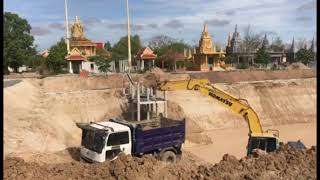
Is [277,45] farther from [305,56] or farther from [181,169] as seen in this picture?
[181,169]

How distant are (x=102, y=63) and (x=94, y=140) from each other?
33.8 metres

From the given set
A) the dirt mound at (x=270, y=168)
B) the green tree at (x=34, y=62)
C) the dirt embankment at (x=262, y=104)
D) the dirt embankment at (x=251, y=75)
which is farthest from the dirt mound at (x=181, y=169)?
the green tree at (x=34, y=62)

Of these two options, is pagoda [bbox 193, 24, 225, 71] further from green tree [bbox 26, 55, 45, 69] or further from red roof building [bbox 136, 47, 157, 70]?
green tree [bbox 26, 55, 45, 69]

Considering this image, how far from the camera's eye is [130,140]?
57.4 ft

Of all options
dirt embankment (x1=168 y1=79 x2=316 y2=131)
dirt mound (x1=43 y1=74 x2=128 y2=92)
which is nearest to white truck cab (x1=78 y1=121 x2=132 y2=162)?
dirt embankment (x1=168 y1=79 x2=316 y2=131)

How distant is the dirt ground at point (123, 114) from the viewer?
534 inches

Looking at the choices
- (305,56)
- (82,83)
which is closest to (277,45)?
(305,56)

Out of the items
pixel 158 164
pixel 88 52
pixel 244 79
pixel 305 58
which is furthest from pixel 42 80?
pixel 305 58

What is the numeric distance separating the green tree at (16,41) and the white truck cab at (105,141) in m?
33.1

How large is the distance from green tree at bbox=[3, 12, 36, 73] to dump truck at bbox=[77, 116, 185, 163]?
33.1 metres

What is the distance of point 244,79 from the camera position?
4106cm

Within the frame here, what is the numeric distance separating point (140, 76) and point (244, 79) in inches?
393

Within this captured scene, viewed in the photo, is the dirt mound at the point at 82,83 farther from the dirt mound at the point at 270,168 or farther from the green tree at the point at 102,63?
the dirt mound at the point at 270,168

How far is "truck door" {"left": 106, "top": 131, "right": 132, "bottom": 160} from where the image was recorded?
16969 mm
